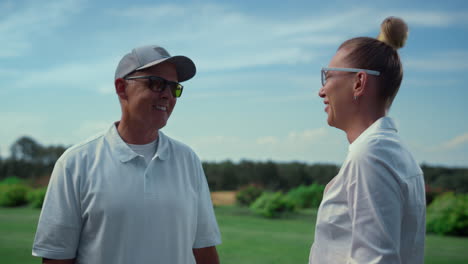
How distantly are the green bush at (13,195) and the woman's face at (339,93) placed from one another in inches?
604

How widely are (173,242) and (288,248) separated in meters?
5.92

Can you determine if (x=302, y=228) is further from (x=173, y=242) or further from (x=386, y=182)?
(x=386, y=182)

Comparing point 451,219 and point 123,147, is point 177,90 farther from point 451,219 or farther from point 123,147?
point 451,219

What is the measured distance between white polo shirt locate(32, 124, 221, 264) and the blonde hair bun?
146 centimetres

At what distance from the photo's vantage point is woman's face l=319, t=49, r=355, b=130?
206 centimetres

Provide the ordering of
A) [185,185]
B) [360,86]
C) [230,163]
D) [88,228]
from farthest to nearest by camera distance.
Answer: [230,163] → [185,185] → [88,228] → [360,86]

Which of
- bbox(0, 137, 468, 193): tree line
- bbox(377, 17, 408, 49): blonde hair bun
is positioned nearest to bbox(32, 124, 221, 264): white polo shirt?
bbox(377, 17, 408, 49): blonde hair bun

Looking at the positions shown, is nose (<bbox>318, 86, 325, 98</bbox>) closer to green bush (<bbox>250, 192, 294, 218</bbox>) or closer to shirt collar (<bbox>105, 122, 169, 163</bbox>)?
shirt collar (<bbox>105, 122, 169, 163</bbox>)

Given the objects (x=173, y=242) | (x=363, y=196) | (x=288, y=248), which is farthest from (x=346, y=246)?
(x=288, y=248)

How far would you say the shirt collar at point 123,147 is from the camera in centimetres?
275

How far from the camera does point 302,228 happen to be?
10352 mm

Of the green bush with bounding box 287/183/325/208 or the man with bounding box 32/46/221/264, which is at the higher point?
the man with bounding box 32/46/221/264

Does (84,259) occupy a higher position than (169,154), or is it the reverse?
(169,154)

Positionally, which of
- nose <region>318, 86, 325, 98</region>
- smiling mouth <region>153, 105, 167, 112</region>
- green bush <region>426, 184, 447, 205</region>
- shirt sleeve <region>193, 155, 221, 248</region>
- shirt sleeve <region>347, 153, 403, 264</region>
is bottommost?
green bush <region>426, 184, 447, 205</region>
